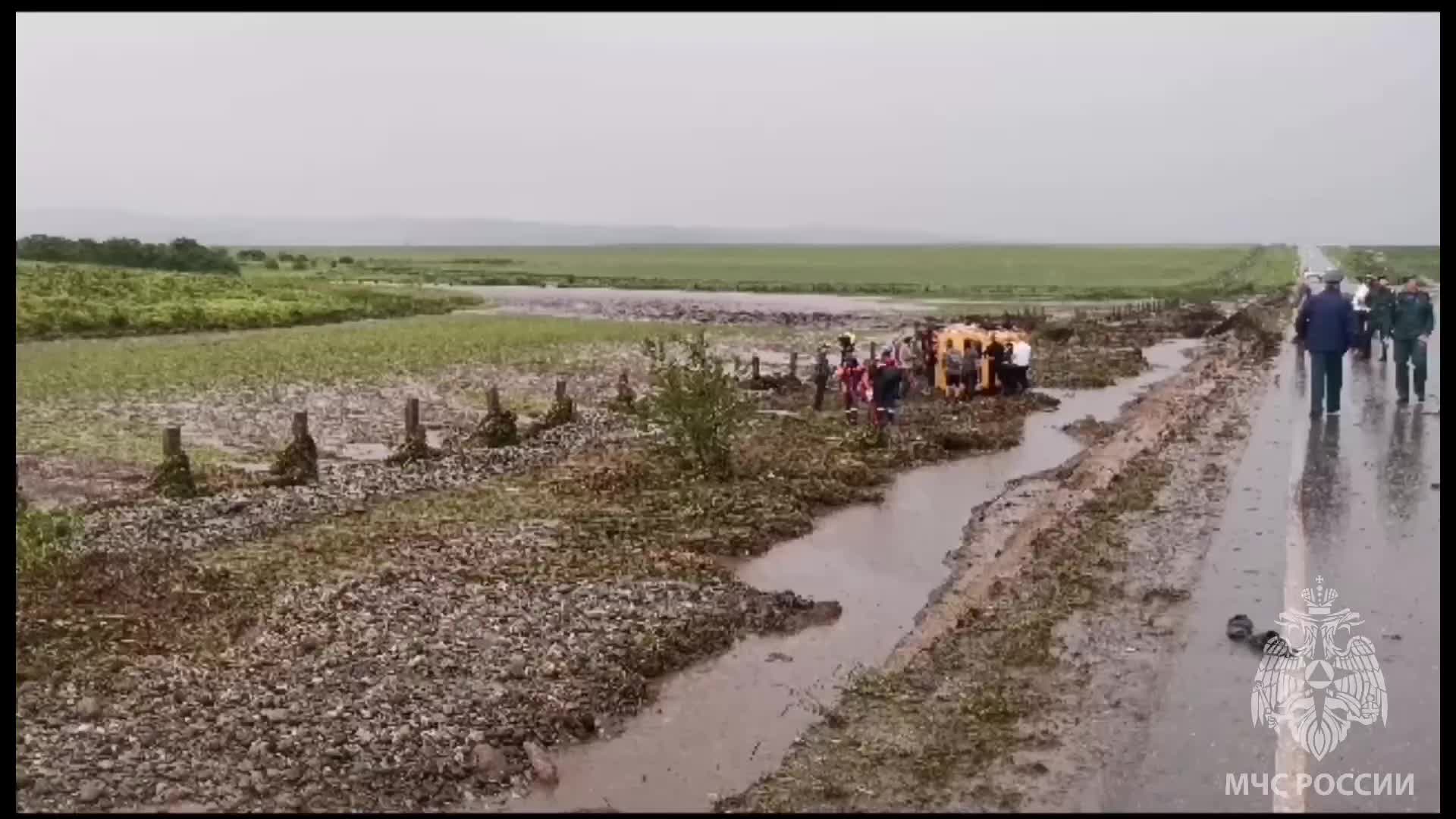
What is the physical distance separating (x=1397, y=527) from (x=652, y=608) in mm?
7028

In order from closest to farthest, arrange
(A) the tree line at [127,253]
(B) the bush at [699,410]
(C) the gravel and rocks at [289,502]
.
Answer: (C) the gravel and rocks at [289,502]
(B) the bush at [699,410]
(A) the tree line at [127,253]

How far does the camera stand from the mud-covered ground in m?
7.15

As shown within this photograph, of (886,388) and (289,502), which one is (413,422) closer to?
(289,502)

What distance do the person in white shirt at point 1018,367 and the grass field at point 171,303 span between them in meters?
32.0

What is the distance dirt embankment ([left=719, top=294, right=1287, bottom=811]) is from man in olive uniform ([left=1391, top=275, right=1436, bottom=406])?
6431 mm

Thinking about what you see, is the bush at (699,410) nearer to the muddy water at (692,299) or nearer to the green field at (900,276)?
the muddy water at (692,299)

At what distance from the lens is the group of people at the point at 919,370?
21.0 m

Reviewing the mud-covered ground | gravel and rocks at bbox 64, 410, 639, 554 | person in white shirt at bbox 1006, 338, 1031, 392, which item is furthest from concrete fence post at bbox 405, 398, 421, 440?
person in white shirt at bbox 1006, 338, 1031, 392

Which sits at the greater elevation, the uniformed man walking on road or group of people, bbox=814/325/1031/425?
the uniformed man walking on road

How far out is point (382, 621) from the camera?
979 centimetres

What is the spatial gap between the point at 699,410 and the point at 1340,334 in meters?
8.91

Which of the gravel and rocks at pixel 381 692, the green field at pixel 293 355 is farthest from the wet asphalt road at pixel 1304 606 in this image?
the green field at pixel 293 355

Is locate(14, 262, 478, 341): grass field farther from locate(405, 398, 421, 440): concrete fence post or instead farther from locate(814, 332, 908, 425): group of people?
locate(814, 332, 908, 425): group of people

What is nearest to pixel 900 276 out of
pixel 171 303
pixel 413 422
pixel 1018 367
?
pixel 171 303
